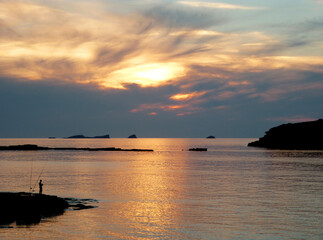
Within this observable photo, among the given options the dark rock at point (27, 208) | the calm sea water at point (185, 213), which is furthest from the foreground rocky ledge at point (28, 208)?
the calm sea water at point (185, 213)

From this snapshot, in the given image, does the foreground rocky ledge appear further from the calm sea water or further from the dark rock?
the calm sea water

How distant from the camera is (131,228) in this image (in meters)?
33.8

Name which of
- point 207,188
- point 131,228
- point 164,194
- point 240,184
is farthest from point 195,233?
point 240,184

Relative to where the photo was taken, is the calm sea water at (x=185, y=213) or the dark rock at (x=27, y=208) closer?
the calm sea water at (x=185, y=213)

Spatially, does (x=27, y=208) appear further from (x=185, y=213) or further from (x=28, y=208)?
(x=185, y=213)

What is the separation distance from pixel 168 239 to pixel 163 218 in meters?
7.59

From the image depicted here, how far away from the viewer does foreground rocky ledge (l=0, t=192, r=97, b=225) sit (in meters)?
37.2

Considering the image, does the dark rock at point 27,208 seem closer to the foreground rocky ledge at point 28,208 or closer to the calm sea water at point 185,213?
the foreground rocky ledge at point 28,208

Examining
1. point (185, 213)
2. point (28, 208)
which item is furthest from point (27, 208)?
point (185, 213)

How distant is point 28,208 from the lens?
128ft

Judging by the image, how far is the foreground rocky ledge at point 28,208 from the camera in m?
37.2

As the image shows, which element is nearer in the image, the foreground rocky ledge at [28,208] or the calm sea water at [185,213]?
the calm sea water at [185,213]

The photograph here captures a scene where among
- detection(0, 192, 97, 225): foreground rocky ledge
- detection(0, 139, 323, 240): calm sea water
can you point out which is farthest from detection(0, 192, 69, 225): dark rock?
detection(0, 139, 323, 240): calm sea water

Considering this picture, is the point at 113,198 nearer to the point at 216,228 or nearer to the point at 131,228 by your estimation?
the point at 131,228
